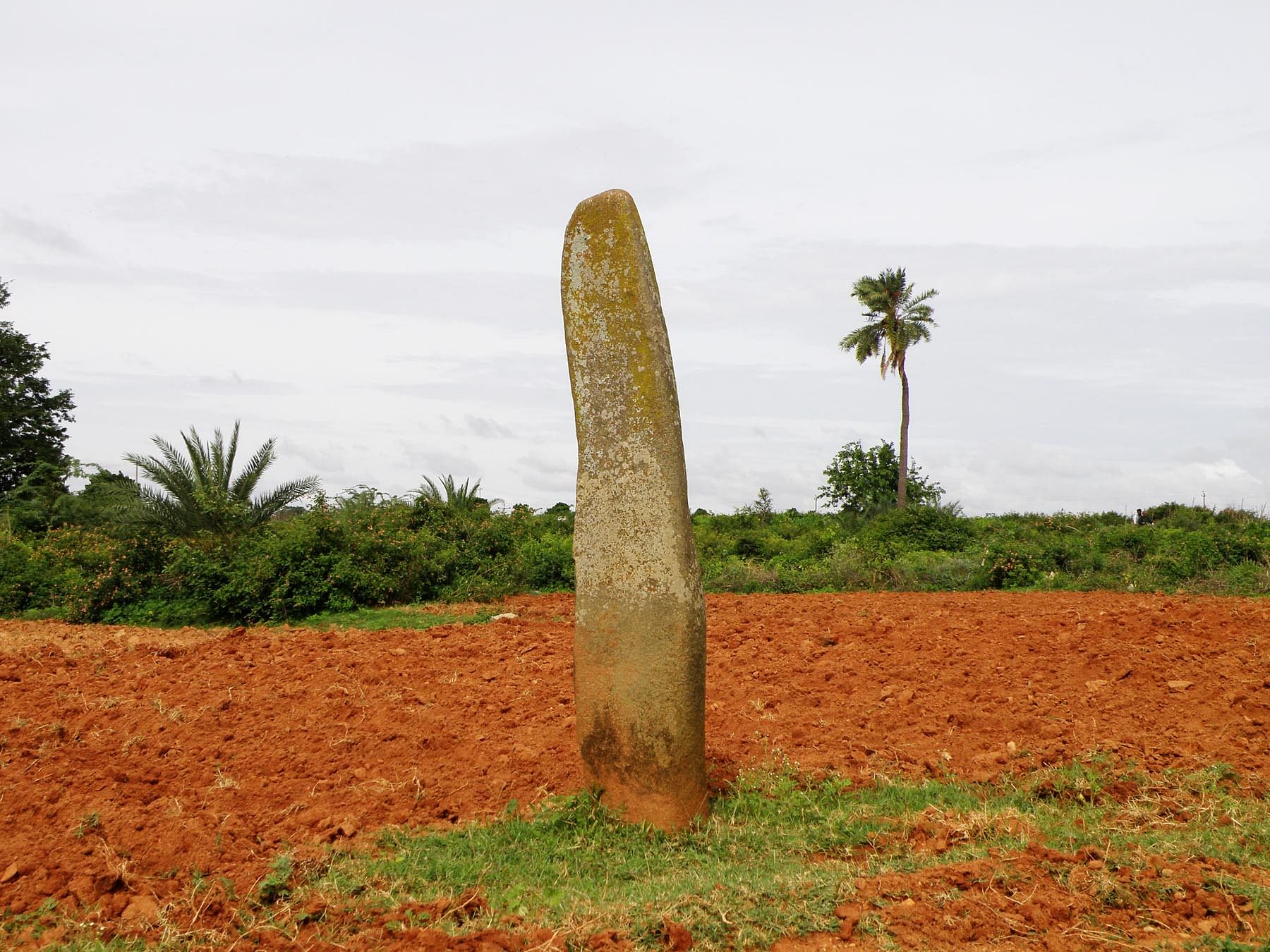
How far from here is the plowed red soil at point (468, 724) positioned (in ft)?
15.0

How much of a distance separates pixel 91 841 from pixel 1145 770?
5766 millimetres

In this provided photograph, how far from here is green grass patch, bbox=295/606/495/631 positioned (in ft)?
42.1

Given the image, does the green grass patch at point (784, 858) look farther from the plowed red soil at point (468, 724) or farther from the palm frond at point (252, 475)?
the palm frond at point (252, 475)

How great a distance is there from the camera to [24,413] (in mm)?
32062

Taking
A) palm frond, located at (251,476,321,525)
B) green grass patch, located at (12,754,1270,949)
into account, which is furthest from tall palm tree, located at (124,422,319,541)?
green grass patch, located at (12,754,1270,949)

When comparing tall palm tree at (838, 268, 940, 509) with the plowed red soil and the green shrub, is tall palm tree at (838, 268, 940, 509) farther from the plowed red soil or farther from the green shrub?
the plowed red soil

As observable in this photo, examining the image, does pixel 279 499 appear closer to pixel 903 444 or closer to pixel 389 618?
pixel 389 618

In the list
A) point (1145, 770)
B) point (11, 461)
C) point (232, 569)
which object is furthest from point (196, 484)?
point (11, 461)

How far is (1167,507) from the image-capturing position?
105 feet

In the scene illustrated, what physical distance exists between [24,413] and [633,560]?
3372cm

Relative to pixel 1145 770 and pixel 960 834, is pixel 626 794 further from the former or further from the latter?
pixel 1145 770

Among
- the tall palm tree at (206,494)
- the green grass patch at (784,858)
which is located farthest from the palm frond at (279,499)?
the green grass patch at (784,858)

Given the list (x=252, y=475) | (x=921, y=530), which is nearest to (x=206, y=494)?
(x=252, y=475)

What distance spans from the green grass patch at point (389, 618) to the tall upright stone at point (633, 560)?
7.40 m
